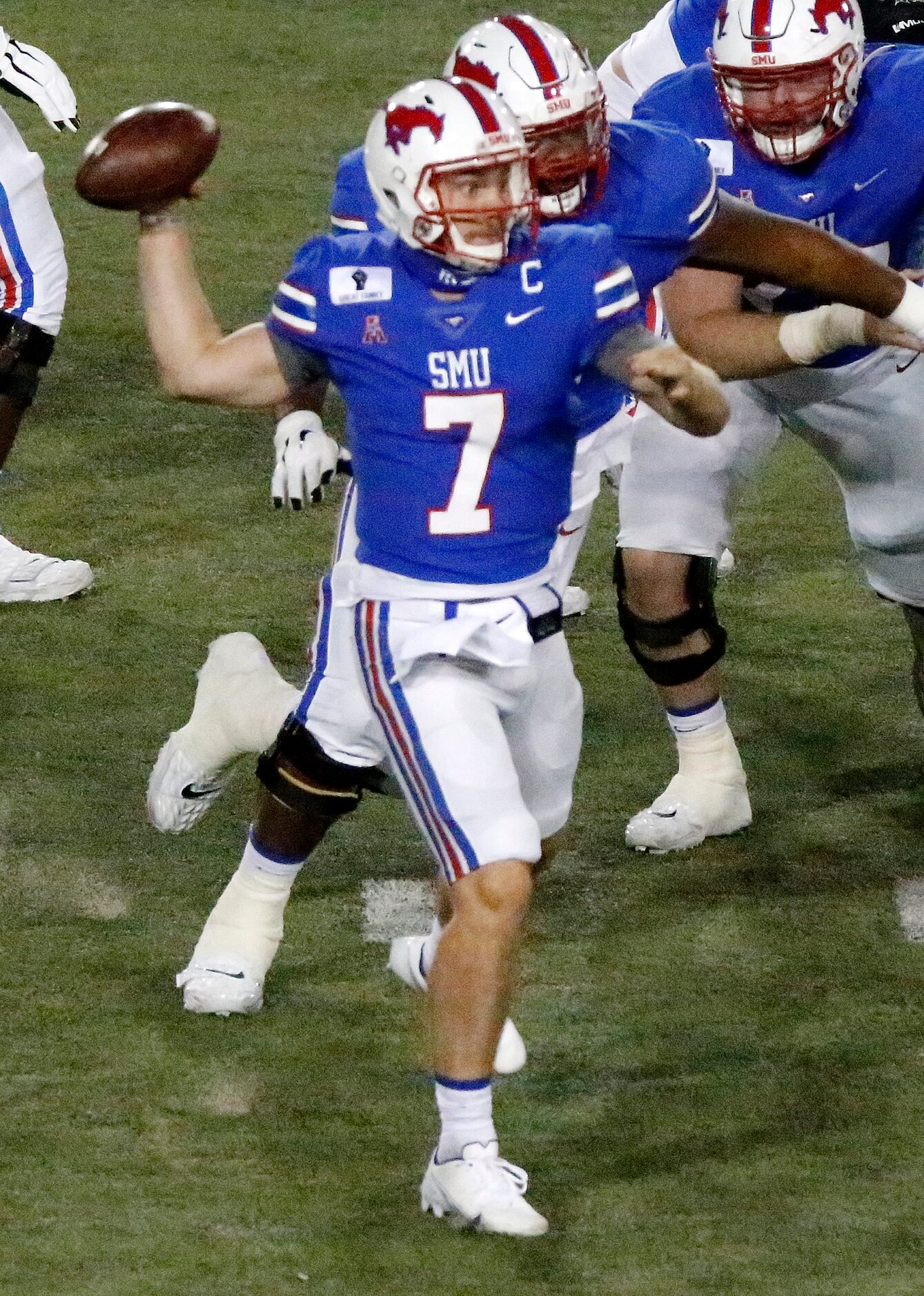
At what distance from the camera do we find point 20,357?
6438mm

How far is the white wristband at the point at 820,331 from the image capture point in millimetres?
4277

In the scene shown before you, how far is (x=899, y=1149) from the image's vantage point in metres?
3.93

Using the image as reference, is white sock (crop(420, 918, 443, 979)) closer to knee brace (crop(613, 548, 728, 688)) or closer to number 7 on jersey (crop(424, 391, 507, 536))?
number 7 on jersey (crop(424, 391, 507, 536))

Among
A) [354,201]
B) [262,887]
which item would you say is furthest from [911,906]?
[354,201]

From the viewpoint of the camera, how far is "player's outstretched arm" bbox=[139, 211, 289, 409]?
3.79 meters

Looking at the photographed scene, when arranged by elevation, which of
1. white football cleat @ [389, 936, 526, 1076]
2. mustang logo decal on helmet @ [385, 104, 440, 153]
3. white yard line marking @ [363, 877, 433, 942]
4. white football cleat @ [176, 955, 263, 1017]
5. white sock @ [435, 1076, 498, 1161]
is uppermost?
mustang logo decal on helmet @ [385, 104, 440, 153]

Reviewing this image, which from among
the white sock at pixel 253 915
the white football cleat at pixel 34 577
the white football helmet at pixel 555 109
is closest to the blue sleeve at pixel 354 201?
the white football helmet at pixel 555 109

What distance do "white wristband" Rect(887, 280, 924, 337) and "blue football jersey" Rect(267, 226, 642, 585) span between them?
649mm

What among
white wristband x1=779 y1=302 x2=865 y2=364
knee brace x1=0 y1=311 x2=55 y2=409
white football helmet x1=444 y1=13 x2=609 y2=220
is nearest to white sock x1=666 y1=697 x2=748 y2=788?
white wristband x1=779 y1=302 x2=865 y2=364

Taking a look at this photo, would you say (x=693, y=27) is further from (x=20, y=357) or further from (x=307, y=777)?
(x=307, y=777)

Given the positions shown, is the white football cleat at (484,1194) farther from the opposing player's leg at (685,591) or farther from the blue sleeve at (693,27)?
the blue sleeve at (693,27)

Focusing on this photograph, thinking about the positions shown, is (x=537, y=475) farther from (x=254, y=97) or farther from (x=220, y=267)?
(x=254, y=97)

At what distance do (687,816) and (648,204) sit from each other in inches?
54.2

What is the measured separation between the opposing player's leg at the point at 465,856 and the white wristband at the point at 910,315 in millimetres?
961
